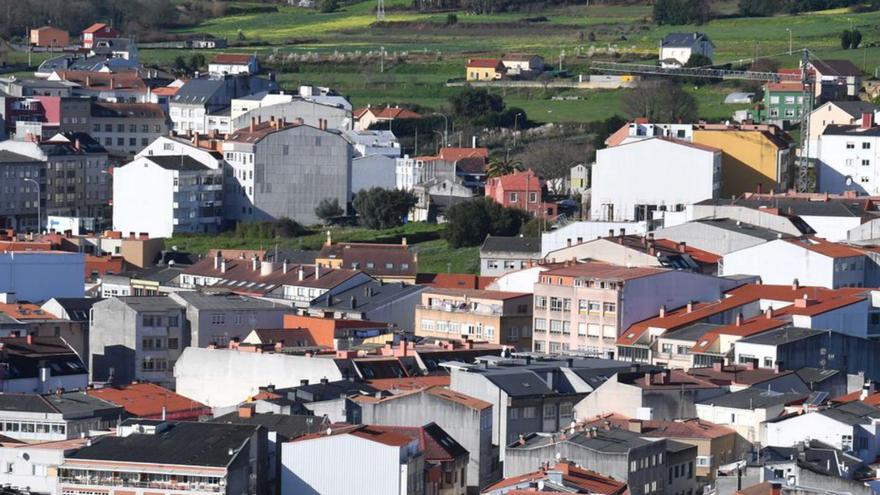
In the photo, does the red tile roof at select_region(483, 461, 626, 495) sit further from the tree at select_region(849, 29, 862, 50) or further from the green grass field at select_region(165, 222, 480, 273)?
the tree at select_region(849, 29, 862, 50)

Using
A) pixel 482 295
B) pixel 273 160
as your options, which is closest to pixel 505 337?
pixel 482 295

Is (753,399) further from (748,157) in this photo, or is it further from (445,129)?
(445,129)

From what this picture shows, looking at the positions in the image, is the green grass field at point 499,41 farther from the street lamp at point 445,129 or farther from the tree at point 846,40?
the street lamp at point 445,129

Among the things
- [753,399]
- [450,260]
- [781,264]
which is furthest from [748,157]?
[753,399]

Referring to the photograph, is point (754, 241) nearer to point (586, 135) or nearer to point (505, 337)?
point (505, 337)

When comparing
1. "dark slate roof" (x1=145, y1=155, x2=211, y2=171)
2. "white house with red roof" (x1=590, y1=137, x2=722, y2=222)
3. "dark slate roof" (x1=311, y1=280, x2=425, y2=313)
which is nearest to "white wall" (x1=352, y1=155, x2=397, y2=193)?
"dark slate roof" (x1=145, y1=155, x2=211, y2=171)

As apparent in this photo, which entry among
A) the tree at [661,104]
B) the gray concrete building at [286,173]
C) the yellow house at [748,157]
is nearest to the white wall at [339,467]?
the yellow house at [748,157]
